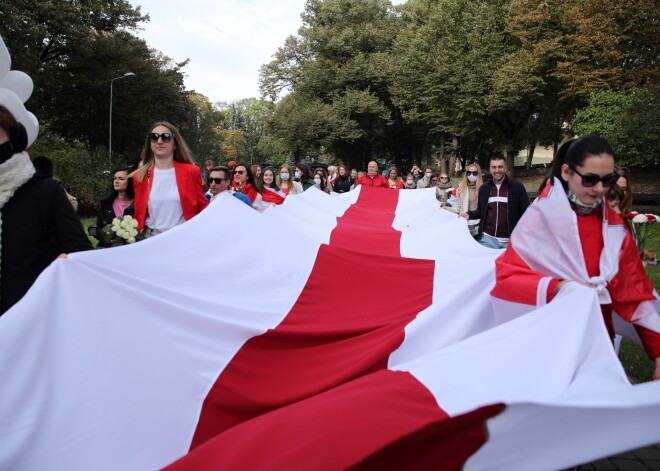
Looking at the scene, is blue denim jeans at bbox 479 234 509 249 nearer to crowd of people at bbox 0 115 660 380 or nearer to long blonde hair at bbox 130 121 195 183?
crowd of people at bbox 0 115 660 380

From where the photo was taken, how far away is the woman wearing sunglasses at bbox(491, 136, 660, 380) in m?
2.31

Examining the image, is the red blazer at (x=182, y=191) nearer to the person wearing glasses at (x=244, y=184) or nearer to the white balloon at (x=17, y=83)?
the white balloon at (x=17, y=83)

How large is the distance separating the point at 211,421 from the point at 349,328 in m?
1.18

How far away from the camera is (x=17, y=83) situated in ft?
10.9

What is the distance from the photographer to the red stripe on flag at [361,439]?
5.57 ft

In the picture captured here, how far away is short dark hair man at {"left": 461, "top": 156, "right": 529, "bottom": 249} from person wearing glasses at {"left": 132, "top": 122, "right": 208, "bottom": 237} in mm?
3115

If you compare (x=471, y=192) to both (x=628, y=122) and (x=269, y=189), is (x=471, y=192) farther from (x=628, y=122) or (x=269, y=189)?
(x=628, y=122)

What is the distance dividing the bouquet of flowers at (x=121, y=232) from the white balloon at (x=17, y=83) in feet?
3.64

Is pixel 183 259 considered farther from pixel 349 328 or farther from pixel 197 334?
pixel 349 328

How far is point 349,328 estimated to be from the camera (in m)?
3.40

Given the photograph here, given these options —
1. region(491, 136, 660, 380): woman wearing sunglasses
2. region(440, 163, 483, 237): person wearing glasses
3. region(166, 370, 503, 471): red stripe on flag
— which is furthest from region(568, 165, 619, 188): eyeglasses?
region(440, 163, 483, 237): person wearing glasses

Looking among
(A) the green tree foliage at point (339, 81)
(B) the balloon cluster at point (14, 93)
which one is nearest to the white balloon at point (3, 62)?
(B) the balloon cluster at point (14, 93)

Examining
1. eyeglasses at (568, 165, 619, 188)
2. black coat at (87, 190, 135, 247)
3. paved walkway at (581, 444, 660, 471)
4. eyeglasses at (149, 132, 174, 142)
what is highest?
eyeglasses at (149, 132, 174, 142)

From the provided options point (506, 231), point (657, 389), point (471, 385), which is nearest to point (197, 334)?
point (471, 385)
